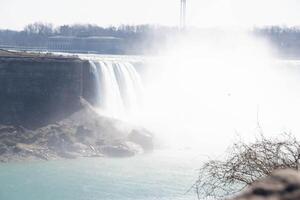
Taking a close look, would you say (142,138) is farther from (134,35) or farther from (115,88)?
(134,35)

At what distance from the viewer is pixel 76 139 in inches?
1014

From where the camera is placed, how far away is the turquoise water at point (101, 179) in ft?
58.2

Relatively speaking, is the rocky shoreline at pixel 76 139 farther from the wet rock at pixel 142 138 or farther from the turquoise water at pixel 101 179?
the turquoise water at pixel 101 179

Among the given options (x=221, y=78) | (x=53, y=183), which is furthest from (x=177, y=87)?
(x=53, y=183)

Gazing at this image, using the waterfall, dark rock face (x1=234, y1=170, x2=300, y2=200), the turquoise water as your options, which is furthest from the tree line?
dark rock face (x1=234, y1=170, x2=300, y2=200)

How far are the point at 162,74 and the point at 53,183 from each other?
791 inches

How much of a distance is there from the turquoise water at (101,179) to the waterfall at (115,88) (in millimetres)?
7846

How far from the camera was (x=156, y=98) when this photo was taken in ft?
118

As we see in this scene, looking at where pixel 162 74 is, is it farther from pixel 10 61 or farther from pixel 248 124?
pixel 10 61

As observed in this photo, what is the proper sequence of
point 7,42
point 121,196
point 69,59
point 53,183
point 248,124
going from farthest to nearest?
point 7,42
point 248,124
point 69,59
point 53,183
point 121,196

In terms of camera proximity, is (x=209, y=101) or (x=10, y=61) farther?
(x=209, y=101)

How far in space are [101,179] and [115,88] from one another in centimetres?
1304

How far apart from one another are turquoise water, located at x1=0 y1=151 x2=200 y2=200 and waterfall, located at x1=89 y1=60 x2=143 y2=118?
7846mm

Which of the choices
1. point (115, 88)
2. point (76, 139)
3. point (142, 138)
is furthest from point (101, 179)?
point (115, 88)
